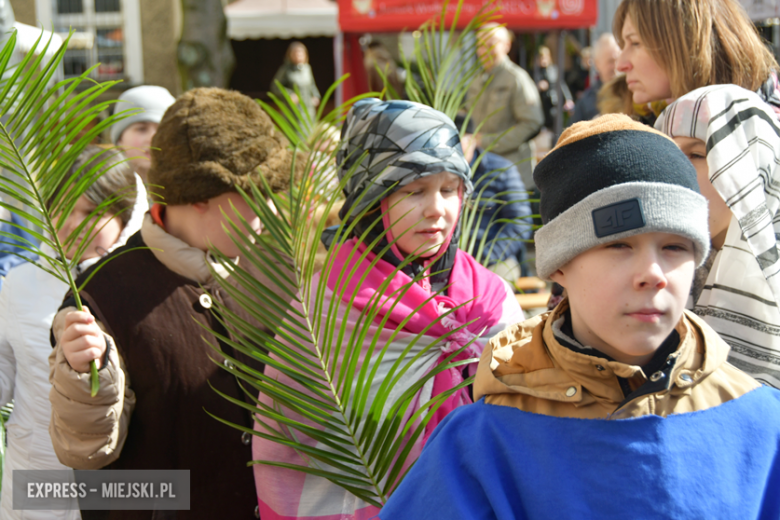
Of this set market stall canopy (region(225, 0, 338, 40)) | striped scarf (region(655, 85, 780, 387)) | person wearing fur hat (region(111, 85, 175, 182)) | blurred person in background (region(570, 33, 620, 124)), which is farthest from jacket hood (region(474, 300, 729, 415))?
market stall canopy (region(225, 0, 338, 40))

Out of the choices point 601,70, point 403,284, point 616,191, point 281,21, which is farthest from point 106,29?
point 616,191

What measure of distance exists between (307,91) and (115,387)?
9.00m

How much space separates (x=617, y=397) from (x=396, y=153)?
0.89 m

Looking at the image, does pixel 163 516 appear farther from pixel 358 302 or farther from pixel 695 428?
pixel 695 428

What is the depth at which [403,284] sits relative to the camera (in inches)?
69.6

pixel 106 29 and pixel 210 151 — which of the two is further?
pixel 106 29

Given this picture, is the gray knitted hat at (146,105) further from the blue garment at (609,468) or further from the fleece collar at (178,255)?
the blue garment at (609,468)

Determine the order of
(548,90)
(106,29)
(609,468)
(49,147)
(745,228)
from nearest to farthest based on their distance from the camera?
(609,468), (745,228), (49,147), (548,90), (106,29)

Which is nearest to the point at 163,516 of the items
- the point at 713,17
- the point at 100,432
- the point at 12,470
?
the point at 100,432

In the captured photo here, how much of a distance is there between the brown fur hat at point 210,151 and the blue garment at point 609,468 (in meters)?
1.17

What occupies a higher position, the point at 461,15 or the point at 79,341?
the point at 461,15

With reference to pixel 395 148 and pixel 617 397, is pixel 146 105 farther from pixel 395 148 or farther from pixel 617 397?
pixel 617 397

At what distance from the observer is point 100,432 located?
1.82 meters

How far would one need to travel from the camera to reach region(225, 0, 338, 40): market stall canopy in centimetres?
1106
